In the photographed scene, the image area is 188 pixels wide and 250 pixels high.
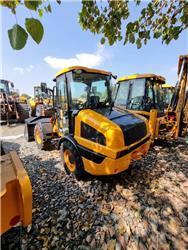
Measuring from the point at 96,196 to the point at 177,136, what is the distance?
3.68 m

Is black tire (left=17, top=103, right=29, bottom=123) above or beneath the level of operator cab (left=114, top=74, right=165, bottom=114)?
beneath

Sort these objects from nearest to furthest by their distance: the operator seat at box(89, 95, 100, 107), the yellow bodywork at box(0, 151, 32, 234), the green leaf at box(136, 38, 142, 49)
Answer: the yellow bodywork at box(0, 151, 32, 234), the green leaf at box(136, 38, 142, 49), the operator seat at box(89, 95, 100, 107)

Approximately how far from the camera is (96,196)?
2.79m

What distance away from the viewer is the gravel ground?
1931mm

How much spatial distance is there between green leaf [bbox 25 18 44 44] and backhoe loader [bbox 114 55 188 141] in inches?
180

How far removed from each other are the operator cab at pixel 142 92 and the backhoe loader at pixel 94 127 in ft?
6.31

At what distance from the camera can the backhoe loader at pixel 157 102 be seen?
492 centimetres

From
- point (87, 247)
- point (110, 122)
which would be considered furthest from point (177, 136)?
point (87, 247)

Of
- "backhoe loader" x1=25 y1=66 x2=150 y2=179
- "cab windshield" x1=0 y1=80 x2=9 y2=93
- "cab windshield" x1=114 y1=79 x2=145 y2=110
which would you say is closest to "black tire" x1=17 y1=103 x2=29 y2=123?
"cab windshield" x1=0 y1=80 x2=9 y2=93

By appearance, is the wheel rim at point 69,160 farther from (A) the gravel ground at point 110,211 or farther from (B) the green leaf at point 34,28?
(B) the green leaf at point 34,28

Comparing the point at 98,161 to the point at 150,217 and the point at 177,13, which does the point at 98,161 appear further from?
the point at 177,13

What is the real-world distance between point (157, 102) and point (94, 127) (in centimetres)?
372

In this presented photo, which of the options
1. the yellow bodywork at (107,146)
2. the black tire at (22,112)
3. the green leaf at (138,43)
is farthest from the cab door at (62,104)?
the black tire at (22,112)

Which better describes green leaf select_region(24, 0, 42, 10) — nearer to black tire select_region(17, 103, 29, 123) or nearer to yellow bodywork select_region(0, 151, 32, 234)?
yellow bodywork select_region(0, 151, 32, 234)
